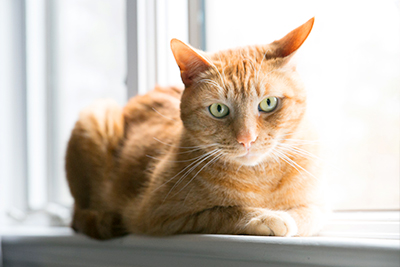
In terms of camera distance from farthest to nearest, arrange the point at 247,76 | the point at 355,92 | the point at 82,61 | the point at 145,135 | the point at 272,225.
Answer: the point at 82,61 < the point at 145,135 < the point at 355,92 < the point at 247,76 < the point at 272,225

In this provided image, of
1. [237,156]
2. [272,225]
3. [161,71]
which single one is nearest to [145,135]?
[161,71]

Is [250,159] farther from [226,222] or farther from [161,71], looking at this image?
[161,71]

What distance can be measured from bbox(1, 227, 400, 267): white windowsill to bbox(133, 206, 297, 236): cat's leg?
0.04 meters

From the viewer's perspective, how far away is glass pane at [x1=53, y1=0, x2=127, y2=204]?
2.07m

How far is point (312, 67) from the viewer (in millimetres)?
1432

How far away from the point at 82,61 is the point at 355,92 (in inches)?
59.9

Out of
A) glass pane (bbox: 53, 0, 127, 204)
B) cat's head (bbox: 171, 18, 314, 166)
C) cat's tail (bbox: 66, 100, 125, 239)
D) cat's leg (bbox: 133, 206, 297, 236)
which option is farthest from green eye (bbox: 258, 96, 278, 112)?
glass pane (bbox: 53, 0, 127, 204)

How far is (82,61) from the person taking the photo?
2.20 m

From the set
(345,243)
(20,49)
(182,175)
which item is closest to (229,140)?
(182,175)

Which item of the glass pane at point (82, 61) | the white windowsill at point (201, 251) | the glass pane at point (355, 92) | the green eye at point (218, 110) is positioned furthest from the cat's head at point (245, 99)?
the glass pane at point (82, 61)

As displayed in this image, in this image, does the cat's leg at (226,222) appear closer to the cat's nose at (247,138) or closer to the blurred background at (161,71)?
the cat's nose at (247,138)

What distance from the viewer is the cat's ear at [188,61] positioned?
1.12 m

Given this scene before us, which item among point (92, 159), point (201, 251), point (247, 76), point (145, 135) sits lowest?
point (201, 251)

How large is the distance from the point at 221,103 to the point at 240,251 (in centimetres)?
42
